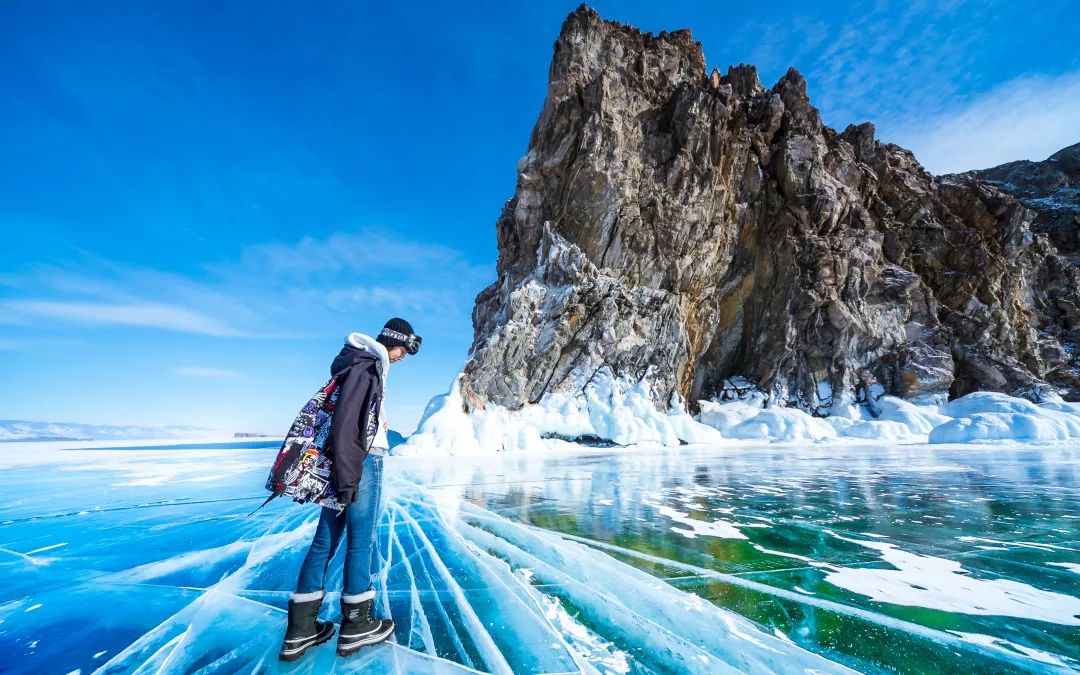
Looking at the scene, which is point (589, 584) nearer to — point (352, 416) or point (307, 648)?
point (307, 648)

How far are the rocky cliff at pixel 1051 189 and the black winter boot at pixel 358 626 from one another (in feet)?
226

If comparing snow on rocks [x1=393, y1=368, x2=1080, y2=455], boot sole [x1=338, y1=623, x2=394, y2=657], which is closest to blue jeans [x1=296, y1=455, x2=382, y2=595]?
boot sole [x1=338, y1=623, x2=394, y2=657]

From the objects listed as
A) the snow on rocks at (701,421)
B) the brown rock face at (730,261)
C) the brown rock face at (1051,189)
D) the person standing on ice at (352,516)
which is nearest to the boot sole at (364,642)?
the person standing on ice at (352,516)

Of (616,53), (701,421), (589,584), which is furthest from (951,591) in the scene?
(616,53)

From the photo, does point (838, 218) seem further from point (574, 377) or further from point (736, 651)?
point (736, 651)

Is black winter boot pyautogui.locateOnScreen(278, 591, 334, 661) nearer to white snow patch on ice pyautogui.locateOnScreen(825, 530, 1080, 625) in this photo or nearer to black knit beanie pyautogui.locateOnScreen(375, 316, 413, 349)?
black knit beanie pyautogui.locateOnScreen(375, 316, 413, 349)

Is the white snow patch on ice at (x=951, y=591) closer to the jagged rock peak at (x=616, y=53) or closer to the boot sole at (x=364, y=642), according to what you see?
the boot sole at (x=364, y=642)

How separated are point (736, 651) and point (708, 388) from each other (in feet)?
118

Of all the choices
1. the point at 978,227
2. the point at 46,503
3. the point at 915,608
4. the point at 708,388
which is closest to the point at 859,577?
the point at 915,608

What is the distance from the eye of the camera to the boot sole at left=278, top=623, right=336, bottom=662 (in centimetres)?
215

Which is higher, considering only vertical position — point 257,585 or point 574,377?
point 574,377

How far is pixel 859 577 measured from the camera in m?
3.10

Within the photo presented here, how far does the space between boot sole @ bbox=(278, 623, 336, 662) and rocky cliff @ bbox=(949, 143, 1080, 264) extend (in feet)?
227

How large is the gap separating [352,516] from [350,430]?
19.8 inches
